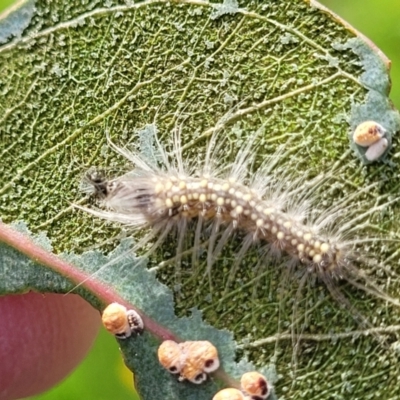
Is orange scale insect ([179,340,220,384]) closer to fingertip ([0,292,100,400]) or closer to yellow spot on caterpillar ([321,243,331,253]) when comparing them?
yellow spot on caterpillar ([321,243,331,253])

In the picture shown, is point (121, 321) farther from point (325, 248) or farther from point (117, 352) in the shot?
point (117, 352)

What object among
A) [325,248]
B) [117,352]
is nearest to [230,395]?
[325,248]

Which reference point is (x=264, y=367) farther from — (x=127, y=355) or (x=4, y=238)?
(x=4, y=238)

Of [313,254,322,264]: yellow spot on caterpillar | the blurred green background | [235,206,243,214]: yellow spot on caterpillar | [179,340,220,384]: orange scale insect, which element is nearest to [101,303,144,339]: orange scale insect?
[179,340,220,384]: orange scale insect

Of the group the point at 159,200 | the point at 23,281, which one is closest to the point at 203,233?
the point at 159,200

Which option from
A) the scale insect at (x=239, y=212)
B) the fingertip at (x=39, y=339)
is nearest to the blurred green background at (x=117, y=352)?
the fingertip at (x=39, y=339)

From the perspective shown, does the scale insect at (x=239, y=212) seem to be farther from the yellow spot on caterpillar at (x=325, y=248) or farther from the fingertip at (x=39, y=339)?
the fingertip at (x=39, y=339)
